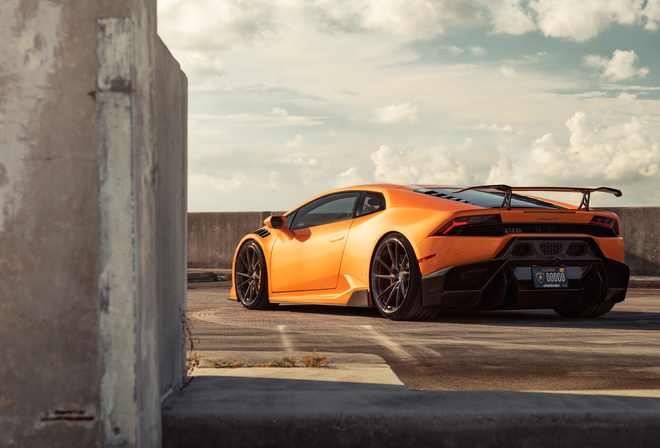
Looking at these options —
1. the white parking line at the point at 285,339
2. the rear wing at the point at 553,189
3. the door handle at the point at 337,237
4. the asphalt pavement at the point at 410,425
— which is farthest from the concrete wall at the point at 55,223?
the door handle at the point at 337,237

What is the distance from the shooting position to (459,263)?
6574 mm

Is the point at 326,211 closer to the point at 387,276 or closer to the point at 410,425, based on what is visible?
the point at 387,276

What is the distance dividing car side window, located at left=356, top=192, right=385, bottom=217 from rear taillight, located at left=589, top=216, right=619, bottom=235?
6.26 ft

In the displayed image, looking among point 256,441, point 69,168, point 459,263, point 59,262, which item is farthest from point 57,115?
point 459,263

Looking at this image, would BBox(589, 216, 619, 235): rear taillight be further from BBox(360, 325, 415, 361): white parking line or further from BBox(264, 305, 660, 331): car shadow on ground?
BBox(360, 325, 415, 361): white parking line

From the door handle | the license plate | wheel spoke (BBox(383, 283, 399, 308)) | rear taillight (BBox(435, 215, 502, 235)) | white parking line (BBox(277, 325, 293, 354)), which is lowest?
white parking line (BBox(277, 325, 293, 354))

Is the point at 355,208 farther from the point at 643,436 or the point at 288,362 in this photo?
the point at 643,436

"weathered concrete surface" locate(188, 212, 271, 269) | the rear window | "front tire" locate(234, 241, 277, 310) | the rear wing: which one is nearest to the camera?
the rear wing

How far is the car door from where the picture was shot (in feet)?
25.5

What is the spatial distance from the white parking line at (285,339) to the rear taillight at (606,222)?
114 inches

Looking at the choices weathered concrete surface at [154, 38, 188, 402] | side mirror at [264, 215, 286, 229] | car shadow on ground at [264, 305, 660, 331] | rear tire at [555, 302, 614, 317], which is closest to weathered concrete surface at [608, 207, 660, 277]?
car shadow on ground at [264, 305, 660, 331]

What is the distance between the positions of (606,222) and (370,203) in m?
2.18

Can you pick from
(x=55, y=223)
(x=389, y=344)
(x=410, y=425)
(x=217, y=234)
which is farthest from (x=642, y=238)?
(x=55, y=223)

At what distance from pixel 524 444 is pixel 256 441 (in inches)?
38.8
